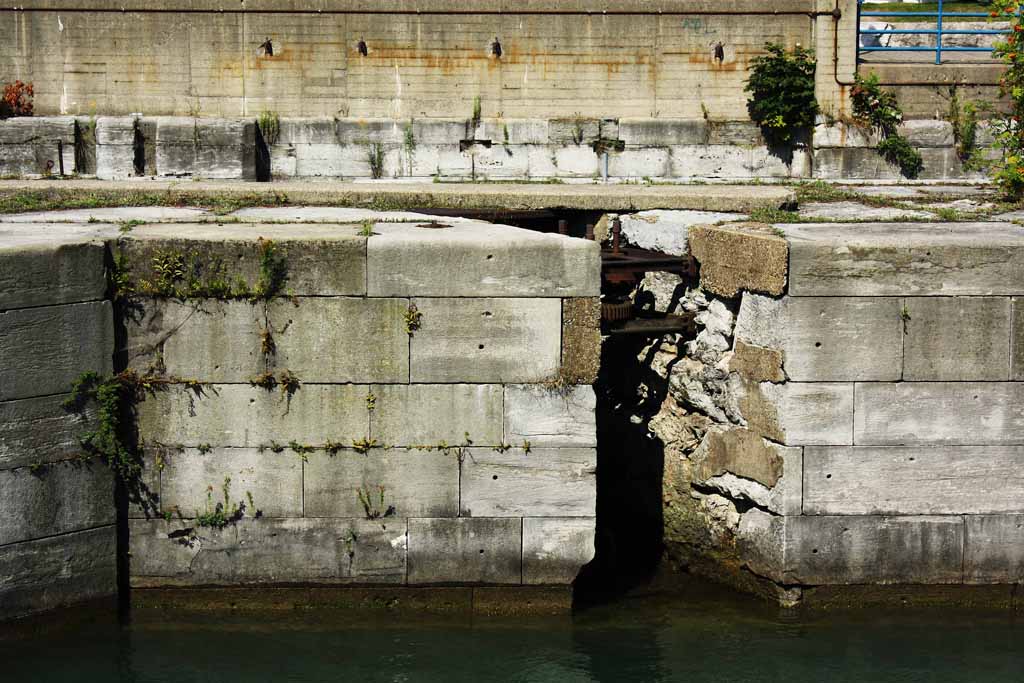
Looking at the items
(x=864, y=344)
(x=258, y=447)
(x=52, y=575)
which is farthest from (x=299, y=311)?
(x=864, y=344)

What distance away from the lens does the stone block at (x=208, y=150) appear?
14.7 metres

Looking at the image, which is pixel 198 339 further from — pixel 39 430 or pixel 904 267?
pixel 904 267

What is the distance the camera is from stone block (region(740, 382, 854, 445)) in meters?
8.88

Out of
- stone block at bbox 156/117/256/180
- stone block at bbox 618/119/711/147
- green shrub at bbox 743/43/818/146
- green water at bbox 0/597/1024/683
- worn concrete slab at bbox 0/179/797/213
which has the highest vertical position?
A: green shrub at bbox 743/43/818/146

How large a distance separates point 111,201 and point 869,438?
20.6 ft

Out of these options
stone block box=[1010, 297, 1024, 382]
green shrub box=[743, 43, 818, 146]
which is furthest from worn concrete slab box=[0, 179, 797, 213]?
green shrub box=[743, 43, 818, 146]

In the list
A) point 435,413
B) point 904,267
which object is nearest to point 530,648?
point 435,413

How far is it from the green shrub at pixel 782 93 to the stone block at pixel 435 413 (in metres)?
7.60

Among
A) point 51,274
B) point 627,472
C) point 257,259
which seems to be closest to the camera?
point 51,274

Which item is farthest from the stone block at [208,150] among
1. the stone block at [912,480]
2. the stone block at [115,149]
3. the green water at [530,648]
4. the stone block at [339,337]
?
the stone block at [912,480]

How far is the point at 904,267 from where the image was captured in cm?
881

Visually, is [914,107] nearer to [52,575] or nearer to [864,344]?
[864,344]

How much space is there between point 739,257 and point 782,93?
258 inches

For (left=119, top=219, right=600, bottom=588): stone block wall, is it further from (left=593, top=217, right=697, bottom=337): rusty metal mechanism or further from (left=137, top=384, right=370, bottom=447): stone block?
(left=593, top=217, right=697, bottom=337): rusty metal mechanism
